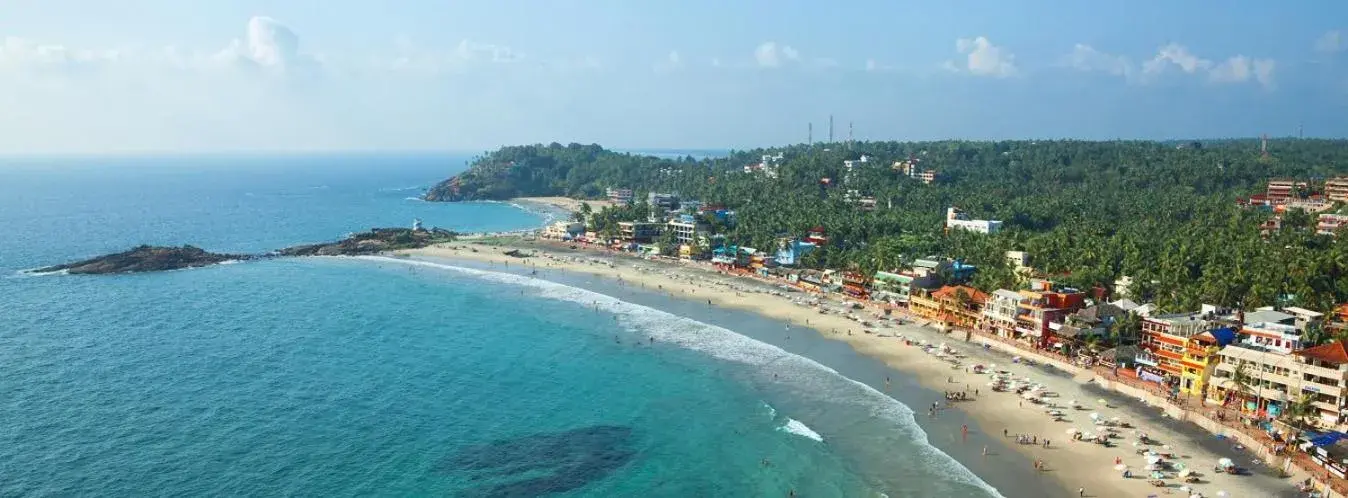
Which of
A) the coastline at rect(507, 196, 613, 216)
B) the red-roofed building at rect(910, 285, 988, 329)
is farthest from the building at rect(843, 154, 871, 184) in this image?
the red-roofed building at rect(910, 285, 988, 329)

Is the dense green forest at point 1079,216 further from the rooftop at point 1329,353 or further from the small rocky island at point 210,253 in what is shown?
the small rocky island at point 210,253

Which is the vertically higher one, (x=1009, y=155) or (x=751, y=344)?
(x=1009, y=155)

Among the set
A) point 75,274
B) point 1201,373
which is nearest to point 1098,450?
point 1201,373

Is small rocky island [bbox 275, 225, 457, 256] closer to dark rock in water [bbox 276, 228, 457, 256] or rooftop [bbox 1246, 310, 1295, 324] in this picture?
dark rock in water [bbox 276, 228, 457, 256]

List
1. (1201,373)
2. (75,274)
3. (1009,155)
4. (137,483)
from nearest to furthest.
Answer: (137,483) < (1201,373) < (75,274) < (1009,155)

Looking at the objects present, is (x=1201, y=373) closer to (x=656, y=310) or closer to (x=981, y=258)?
(x=981, y=258)

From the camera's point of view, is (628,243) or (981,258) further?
(628,243)

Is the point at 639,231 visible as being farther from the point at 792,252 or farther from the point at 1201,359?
the point at 1201,359
